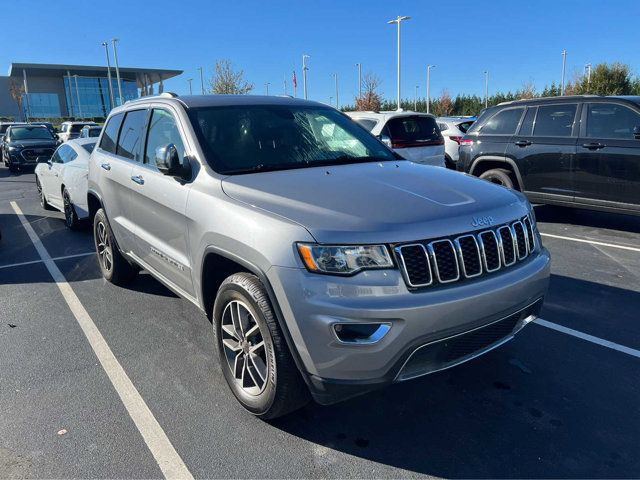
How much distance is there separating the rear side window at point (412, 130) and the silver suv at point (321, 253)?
18.9ft

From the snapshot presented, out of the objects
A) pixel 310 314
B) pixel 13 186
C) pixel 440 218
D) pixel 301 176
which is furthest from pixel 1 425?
pixel 13 186

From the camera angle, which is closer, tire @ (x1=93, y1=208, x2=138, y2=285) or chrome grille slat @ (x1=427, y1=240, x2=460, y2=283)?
chrome grille slat @ (x1=427, y1=240, x2=460, y2=283)

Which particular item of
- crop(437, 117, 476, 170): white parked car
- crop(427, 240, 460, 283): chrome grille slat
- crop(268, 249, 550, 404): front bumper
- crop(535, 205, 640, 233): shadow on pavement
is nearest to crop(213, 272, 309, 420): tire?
crop(268, 249, 550, 404): front bumper

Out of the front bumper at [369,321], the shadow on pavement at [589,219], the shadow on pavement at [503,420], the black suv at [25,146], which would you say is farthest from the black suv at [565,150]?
the black suv at [25,146]

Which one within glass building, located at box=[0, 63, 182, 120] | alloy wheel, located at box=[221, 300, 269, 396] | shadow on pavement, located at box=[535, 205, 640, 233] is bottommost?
shadow on pavement, located at box=[535, 205, 640, 233]

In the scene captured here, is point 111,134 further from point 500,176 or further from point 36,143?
point 36,143

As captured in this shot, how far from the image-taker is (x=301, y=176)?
3205 mm

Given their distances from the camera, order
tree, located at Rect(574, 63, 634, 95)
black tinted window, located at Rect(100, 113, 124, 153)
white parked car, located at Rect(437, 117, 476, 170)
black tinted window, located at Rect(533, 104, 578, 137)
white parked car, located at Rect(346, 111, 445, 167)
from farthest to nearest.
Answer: tree, located at Rect(574, 63, 634, 95), white parked car, located at Rect(437, 117, 476, 170), white parked car, located at Rect(346, 111, 445, 167), black tinted window, located at Rect(533, 104, 578, 137), black tinted window, located at Rect(100, 113, 124, 153)

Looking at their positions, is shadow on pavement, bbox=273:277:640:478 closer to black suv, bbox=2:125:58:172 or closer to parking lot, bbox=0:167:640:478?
parking lot, bbox=0:167:640:478

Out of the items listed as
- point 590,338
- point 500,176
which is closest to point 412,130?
point 500,176

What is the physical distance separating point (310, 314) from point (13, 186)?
15.6m

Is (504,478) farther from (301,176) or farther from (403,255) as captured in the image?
(301,176)

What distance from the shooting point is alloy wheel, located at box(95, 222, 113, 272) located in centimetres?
514

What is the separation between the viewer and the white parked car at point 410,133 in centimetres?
945
